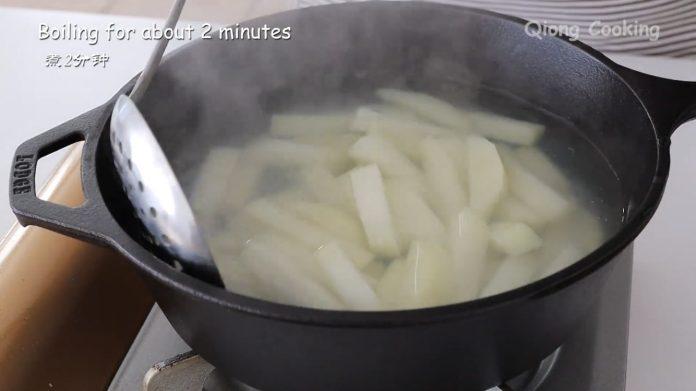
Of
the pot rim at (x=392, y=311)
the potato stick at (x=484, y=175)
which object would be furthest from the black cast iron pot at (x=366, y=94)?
the potato stick at (x=484, y=175)

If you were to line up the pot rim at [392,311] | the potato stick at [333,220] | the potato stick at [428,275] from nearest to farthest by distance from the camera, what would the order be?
the pot rim at [392,311] → the potato stick at [428,275] → the potato stick at [333,220]

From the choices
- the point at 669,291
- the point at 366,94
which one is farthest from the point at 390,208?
the point at 669,291

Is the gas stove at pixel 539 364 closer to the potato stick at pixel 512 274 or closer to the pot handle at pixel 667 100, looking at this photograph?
the potato stick at pixel 512 274

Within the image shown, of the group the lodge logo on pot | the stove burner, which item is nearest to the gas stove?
the stove burner

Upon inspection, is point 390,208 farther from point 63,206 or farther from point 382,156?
point 63,206

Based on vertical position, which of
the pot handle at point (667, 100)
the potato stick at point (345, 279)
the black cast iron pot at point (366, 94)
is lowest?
the potato stick at point (345, 279)

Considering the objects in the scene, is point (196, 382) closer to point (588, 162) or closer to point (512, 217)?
point (512, 217)

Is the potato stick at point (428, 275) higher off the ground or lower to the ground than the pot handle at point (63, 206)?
lower
